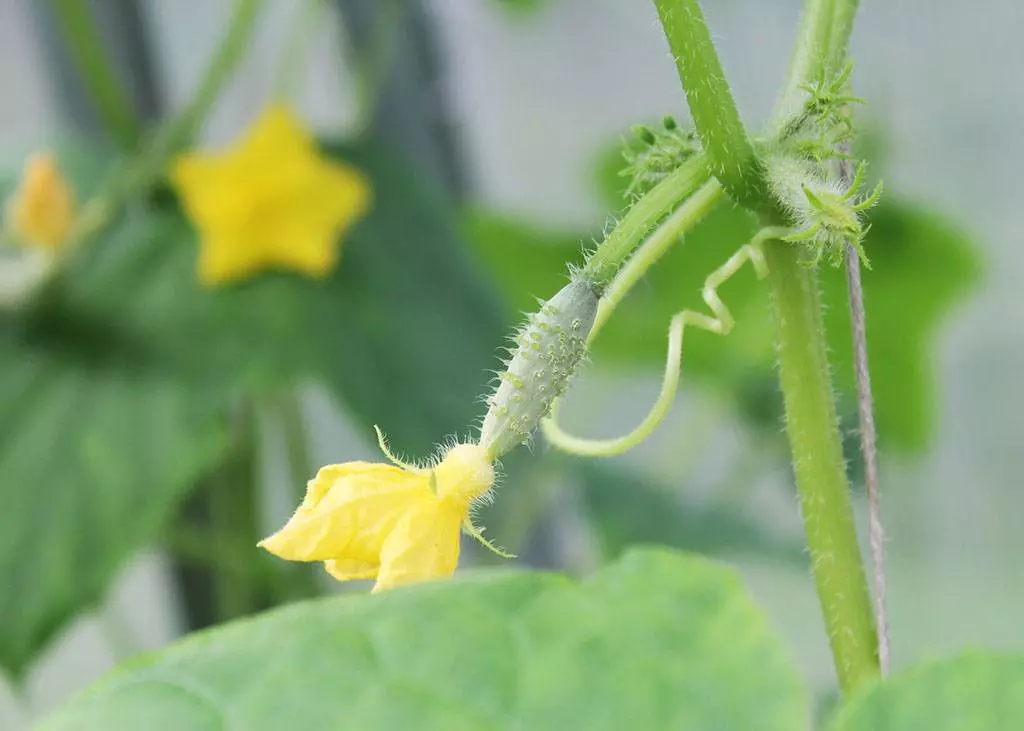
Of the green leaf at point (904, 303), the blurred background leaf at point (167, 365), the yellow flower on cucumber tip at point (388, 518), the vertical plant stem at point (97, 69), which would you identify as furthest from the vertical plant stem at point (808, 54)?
the green leaf at point (904, 303)

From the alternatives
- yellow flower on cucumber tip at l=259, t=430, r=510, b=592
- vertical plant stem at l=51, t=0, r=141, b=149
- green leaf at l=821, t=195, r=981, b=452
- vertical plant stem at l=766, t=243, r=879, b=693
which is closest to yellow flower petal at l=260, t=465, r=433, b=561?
yellow flower on cucumber tip at l=259, t=430, r=510, b=592

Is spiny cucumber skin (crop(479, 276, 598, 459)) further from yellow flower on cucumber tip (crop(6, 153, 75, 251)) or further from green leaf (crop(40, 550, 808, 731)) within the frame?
yellow flower on cucumber tip (crop(6, 153, 75, 251))

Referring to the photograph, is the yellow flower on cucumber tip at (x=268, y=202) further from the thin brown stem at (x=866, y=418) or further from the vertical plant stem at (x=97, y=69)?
the thin brown stem at (x=866, y=418)

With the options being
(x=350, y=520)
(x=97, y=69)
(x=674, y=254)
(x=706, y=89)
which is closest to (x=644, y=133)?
(x=706, y=89)

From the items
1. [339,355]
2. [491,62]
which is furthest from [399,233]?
[491,62]

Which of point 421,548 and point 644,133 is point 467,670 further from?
point 644,133

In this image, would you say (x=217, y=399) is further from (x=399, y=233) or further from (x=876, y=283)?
(x=876, y=283)
